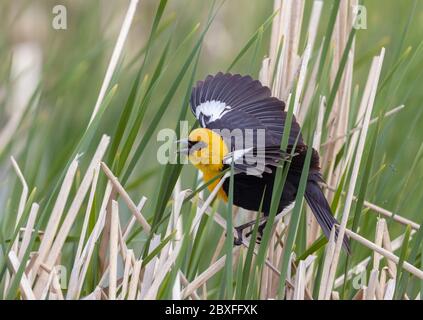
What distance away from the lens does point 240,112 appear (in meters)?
2.33

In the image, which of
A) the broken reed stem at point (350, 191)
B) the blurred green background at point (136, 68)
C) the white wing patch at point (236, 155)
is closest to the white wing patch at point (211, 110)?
the blurred green background at point (136, 68)

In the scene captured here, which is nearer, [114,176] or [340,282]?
[114,176]

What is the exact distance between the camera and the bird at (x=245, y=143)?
1.97 meters

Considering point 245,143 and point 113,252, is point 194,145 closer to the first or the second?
point 245,143

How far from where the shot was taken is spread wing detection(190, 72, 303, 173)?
2.10 m

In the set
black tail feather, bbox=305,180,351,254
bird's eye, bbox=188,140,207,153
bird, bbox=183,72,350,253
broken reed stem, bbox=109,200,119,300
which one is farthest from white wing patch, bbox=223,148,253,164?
broken reed stem, bbox=109,200,119,300

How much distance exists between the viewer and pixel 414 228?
7.10 feet

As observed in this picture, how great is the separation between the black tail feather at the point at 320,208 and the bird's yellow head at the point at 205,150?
256mm

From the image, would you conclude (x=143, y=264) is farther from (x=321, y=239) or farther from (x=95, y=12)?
(x=95, y=12)

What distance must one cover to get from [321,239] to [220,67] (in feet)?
5.78

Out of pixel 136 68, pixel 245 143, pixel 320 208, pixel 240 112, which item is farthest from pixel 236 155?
→ pixel 136 68

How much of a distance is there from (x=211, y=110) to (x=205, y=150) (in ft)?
0.81

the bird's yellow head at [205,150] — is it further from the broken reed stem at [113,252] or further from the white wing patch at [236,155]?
the broken reed stem at [113,252]
